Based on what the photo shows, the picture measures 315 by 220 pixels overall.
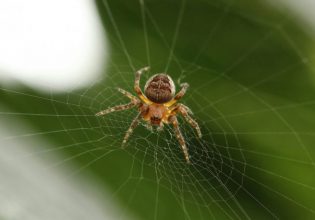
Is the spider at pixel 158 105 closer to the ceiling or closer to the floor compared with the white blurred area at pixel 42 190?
closer to the ceiling

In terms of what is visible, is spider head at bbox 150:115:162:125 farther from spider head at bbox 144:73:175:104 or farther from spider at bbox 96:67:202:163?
spider head at bbox 144:73:175:104

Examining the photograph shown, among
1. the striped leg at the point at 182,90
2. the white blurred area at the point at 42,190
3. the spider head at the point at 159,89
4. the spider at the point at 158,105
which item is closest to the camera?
the white blurred area at the point at 42,190

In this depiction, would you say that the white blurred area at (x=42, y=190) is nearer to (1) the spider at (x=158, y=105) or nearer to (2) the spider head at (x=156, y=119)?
(1) the spider at (x=158, y=105)

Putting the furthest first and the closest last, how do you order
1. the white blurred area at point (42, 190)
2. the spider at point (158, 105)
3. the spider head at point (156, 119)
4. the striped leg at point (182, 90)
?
the spider head at point (156, 119) → the spider at point (158, 105) → the striped leg at point (182, 90) → the white blurred area at point (42, 190)

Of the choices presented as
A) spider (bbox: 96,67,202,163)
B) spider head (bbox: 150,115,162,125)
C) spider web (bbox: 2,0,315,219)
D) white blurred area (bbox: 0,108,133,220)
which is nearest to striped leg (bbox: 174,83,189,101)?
spider (bbox: 96,67,202,163)

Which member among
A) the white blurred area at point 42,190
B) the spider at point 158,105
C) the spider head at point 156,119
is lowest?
the white blurred area at point 42,190

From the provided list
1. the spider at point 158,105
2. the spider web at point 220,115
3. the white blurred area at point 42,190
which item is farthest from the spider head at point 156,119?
the white blurred area at point 42,190

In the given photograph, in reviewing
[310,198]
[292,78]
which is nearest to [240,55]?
[292,78]
